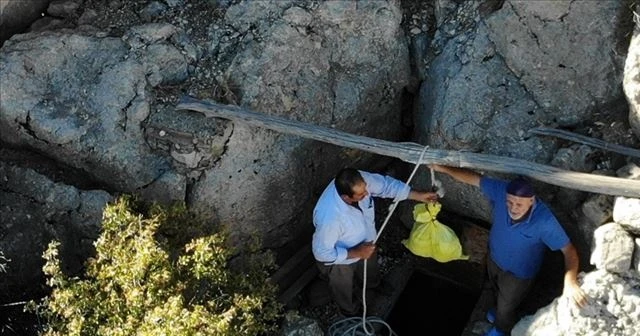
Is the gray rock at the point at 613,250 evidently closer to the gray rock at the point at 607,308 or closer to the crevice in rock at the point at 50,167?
the gray rock at the point at 607,308

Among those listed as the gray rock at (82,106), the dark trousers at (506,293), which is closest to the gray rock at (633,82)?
the dark trousers at (506,293)

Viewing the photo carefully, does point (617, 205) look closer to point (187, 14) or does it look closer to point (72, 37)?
point (187, 14)

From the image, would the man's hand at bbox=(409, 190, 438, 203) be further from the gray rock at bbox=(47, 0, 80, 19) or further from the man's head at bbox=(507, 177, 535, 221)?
the gray rock at bbox=(47, 0, 80, 19)

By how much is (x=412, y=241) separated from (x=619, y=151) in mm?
1673

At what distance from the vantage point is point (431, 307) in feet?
22.7

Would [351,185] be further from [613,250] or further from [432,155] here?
[613,250]

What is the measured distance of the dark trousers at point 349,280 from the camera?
19.5 ft

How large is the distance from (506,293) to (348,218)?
51.7 inches

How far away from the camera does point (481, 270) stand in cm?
662

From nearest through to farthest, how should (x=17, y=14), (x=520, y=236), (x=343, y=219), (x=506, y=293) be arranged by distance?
(x=520, y=236) < (x=343, y=219) < (x=506, y=293) < (x=17, y=14)

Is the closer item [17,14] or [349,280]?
[349,280]

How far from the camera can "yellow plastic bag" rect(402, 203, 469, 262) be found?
228 inches

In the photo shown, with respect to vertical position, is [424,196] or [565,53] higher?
[565,53]

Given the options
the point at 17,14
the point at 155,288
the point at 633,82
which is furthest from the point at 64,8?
the point at 633,82
